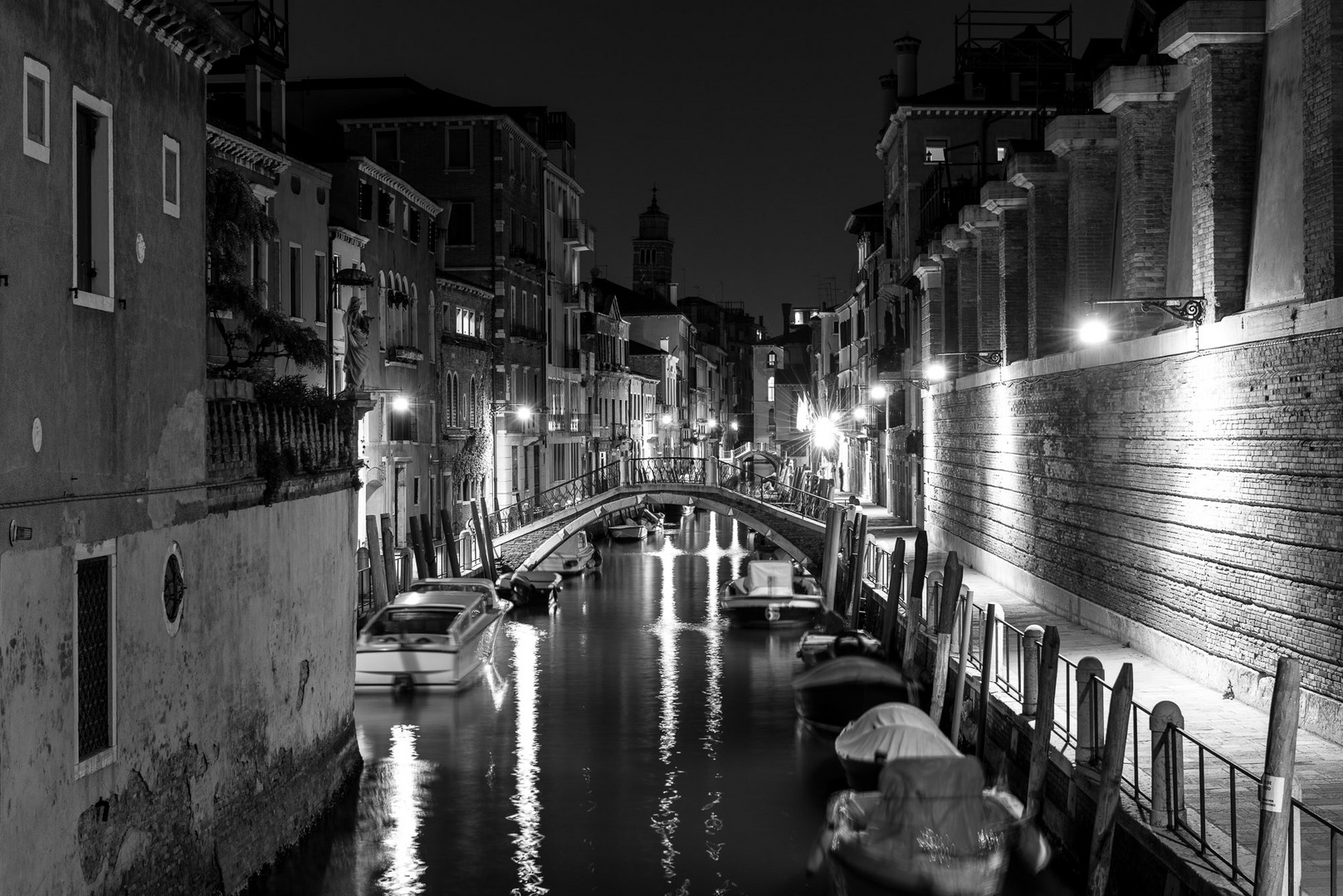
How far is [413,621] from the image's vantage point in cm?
2294

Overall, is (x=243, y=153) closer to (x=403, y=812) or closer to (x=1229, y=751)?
(x=403, y=812)

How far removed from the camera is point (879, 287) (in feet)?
153

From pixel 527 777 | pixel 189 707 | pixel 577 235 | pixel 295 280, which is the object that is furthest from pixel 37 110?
pixel 577 235

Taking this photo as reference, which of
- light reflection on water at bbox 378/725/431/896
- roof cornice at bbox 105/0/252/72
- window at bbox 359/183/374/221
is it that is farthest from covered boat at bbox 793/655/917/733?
window at bbox 359/183/374/221

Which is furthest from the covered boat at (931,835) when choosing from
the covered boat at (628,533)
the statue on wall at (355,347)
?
the covered boat at (628,533)

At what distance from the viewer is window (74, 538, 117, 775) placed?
333 inches

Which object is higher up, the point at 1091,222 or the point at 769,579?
the point at 1091,222

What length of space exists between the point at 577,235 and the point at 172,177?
41.0 m

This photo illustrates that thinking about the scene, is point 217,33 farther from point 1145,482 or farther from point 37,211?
point 1145,482

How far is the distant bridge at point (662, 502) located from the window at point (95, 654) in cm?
2497

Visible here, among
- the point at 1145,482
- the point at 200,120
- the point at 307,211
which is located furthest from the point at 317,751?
the point at 307,211

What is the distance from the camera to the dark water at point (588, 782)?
13.4m

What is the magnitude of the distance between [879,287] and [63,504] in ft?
131

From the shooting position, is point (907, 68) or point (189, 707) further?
point (907, 68)
